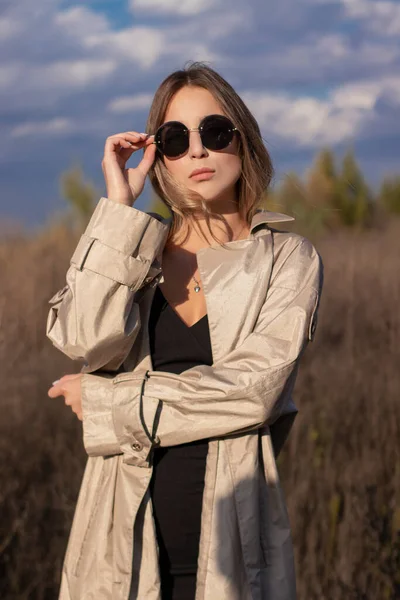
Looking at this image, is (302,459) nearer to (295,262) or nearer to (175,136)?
(295,262)

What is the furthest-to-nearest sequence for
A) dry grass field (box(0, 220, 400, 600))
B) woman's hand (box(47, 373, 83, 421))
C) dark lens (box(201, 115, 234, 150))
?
dry grass field (box(0, 220, 400, 600)), dark lens (box(201, 115, 234, 150)), woman's hand (box(47, 373, 83, 421))

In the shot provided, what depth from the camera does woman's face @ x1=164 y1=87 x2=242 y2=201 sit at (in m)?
Result: 2.28

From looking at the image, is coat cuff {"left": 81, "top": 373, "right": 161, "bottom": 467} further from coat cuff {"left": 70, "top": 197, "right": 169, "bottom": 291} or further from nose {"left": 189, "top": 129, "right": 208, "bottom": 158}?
nose {"left": 189, "top": 129, "right": 208, "bottom": 158}

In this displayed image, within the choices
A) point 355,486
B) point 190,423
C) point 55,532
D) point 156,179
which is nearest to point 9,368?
point 55,532

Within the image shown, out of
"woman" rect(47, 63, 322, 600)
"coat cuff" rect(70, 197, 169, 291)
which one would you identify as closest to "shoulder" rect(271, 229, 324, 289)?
"woman" rect(47, 63, 322, 600)

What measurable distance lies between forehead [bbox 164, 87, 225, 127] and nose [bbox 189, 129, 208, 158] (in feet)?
0.13

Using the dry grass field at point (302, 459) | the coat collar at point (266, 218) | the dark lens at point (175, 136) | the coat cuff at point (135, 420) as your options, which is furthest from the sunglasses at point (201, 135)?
the dry grass field at point (302, 459)

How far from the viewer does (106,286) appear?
81.0 inches

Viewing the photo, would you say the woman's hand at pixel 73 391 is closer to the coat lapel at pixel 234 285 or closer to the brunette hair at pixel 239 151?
the coat lapel at pixel 234 285

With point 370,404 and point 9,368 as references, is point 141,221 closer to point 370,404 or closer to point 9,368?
point 9,368

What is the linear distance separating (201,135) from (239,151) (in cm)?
16

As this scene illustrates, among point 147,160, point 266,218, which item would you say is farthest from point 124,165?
point 266,218

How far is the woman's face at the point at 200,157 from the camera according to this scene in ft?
7.47

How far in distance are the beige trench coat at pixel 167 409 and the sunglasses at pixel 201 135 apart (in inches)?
9.9
